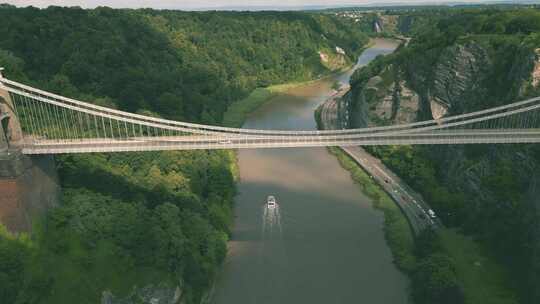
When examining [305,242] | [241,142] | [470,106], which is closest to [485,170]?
[470,106]

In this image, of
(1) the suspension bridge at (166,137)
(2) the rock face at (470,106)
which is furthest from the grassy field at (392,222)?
(1) the suspension bridge at (166,137)

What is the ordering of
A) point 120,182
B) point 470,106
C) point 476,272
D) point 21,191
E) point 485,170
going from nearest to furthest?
1. point 21,191
2. point 476,272
3. point 120,182
4. point 485,170
5. point 470,106

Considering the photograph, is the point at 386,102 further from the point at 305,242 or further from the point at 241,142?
the point at 241,142

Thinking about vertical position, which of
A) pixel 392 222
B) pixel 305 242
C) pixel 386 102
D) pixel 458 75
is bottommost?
pixel 305 242

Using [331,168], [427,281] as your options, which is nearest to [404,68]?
[331,168]

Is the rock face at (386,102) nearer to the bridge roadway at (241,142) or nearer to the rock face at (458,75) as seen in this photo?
the rock face at (458,75)

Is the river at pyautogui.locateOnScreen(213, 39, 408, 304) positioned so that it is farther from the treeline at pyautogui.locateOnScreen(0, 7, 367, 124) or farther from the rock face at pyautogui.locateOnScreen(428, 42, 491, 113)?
the treeline at pyautogui.locateOnScreen(0, 7, 367, 124)
